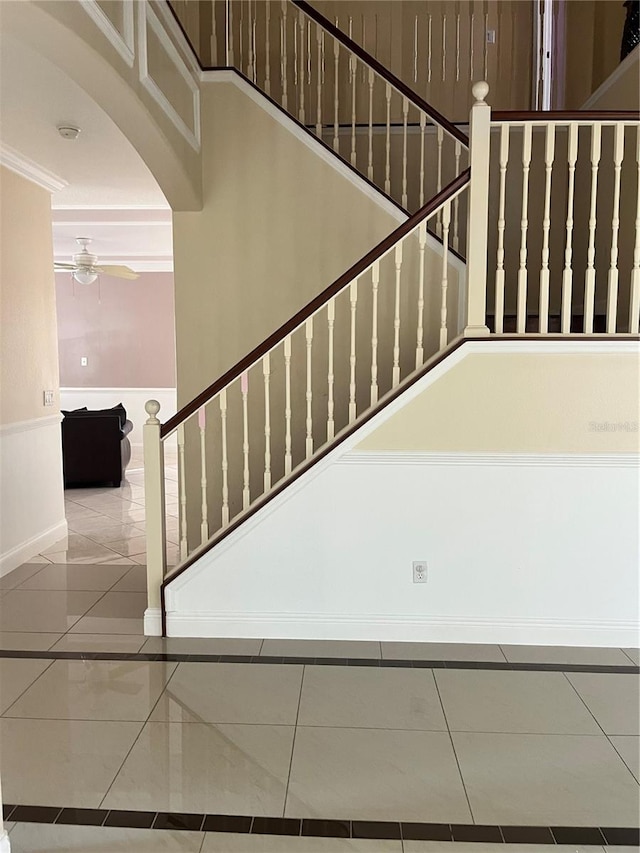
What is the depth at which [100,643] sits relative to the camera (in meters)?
3.38

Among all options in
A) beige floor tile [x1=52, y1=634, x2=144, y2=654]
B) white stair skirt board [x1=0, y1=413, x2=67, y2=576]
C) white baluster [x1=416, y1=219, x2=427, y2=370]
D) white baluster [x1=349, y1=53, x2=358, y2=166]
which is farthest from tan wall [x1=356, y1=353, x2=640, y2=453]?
white stair skirt board [x1=0, y1=413, x2=67, y2=576]

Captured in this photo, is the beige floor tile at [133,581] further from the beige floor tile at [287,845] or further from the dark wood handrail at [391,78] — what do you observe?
the dark wood handrail at [391,78]

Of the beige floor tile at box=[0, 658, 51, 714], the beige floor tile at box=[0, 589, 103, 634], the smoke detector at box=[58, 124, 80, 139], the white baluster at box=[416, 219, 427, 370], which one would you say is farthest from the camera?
the smoke detector at box=[58, 124, 80, 139]

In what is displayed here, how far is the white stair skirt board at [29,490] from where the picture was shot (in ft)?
14.8

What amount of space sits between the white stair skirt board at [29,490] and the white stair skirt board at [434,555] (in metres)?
1.81

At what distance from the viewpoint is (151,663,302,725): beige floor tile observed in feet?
8.80

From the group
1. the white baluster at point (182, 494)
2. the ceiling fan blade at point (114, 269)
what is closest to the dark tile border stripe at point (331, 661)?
the white baluster at point (182, 494)

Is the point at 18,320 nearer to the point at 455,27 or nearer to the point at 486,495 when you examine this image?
the point at 486,495

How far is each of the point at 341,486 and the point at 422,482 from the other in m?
0.41

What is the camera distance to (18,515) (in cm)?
468

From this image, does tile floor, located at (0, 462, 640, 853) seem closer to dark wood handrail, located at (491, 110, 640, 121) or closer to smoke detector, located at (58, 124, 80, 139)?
dark wood handrail, located at (491, 110, 640, 121)

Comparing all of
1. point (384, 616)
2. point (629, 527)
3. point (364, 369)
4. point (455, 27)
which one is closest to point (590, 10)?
point (455, 27)

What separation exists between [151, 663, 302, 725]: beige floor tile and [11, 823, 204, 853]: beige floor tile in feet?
2.02

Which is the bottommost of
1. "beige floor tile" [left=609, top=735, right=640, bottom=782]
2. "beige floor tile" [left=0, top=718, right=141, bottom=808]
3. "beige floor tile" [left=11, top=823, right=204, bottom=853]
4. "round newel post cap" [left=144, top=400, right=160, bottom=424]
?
"beige floor tile" [left=11, top=823, right=204, bottom=853]
